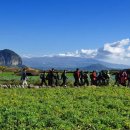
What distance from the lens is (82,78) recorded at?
2295 inches

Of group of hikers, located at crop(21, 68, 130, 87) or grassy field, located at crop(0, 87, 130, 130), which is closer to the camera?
grassy field, located at crop(0, 87, 130, 130)

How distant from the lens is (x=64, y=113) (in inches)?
1158

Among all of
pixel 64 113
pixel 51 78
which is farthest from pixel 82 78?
pixel 64 113

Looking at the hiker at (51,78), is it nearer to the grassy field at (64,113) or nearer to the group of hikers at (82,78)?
the group of hikers at (82,78)

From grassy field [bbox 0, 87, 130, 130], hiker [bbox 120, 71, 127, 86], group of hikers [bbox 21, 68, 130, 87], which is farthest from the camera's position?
hiker [bbox 120, 71, 127, 86]

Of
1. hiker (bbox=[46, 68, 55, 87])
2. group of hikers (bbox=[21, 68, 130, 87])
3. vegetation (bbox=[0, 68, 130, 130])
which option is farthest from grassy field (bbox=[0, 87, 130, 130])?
group of hikers (bbox=[21, 68, 130, 87])

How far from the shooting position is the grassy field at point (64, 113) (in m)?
25.8

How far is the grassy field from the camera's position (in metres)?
25.8

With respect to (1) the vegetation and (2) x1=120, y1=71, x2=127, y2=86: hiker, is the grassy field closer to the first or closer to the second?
(1) the vegetation

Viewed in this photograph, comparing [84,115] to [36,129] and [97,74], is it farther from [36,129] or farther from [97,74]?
[97,74]

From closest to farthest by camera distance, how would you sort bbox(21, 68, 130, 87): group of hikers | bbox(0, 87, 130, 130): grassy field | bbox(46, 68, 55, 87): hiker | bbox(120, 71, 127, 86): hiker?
bbox(0, 87, 130, 130): grassy field → bbox(46, 68, 55, 87): hiker → bbox(21, 68, 130, 87): group of hikers → bbox(120, 71, 127, 86): hiker

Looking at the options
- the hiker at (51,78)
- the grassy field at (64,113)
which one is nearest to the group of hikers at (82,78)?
the hiker at (51,78)

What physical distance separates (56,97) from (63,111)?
9154 millimetres

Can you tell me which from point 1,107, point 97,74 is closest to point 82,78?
point 97,74
